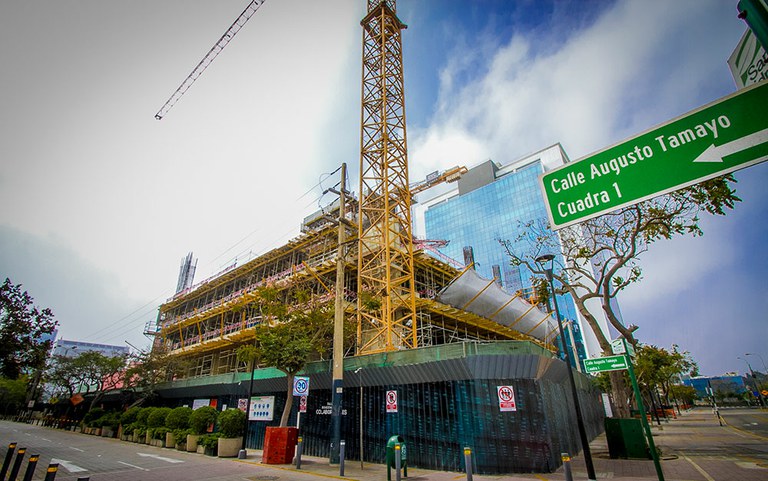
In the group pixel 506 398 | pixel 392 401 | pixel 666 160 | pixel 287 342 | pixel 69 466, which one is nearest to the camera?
pixel 666 160

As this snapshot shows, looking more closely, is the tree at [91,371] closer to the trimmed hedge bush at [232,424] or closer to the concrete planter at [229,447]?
the trimmed hedge bush at [232,424]

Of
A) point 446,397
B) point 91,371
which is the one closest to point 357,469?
point 446,397

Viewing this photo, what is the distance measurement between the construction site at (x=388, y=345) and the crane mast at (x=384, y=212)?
4.5 inches

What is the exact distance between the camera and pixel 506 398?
1210 cm

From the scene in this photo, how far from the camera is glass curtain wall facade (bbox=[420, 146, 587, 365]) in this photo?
76375 mm

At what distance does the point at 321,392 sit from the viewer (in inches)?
701

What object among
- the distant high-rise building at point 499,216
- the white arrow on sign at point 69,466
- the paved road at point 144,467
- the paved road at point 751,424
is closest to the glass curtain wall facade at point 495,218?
the distant high-rise building at point 499,216

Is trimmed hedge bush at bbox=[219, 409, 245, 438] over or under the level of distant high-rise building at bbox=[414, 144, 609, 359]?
under

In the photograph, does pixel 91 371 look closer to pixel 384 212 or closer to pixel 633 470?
pixel 384 212

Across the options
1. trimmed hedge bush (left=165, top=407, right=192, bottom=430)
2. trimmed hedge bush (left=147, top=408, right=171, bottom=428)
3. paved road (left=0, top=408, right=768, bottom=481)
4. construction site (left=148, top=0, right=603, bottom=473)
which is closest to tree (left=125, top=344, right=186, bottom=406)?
construction site (left=148, top=0, right=603, bottom=473)

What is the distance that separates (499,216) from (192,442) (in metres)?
78.1

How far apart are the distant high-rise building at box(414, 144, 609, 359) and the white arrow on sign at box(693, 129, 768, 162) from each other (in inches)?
2780

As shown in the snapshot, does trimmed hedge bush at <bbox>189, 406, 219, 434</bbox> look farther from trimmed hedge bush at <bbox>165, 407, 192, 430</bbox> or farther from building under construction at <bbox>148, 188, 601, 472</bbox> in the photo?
building under construction at <bbox>148, 188, 601, 472</bbox>

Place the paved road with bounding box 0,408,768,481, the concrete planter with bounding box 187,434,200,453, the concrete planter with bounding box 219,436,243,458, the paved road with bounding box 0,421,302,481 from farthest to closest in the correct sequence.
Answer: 1. the concrete planter with bounding box 187,434,200,453
2. the concrete planter with bounding box 219,436,243,458
3. the paved road with bounding box 0,421,302,481
4. the paved road with bounding box 0,408,768,481
